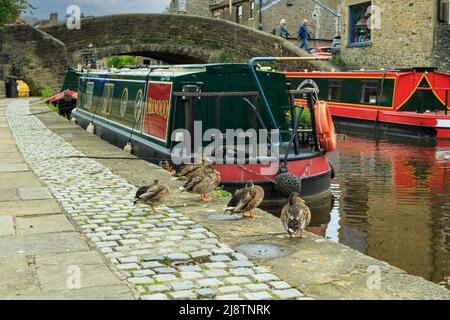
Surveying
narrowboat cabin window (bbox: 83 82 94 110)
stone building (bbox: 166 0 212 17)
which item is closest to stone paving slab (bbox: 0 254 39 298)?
narrowboat cabin window (bbox: 83 82 94 110)

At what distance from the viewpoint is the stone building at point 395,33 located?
22844 millimetres

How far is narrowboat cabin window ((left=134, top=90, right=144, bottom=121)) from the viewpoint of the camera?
10.5 meters

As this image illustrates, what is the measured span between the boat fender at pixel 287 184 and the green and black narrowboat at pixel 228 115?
0.14 meters

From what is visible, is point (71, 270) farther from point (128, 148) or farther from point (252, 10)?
point (252, 10)

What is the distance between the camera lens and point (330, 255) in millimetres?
4355

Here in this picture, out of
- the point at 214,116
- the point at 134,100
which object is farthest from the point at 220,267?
the point at 134,100

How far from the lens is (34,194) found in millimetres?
6633

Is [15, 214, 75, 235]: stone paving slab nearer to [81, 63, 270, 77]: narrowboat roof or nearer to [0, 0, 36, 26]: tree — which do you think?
[81, 63, 270, 77]: narrowboat roof

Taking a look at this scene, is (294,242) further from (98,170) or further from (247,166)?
(98,170)

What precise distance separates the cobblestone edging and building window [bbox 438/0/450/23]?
18.1 meters

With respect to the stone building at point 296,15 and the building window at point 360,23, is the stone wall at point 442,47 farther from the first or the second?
the stone building at point 296,15

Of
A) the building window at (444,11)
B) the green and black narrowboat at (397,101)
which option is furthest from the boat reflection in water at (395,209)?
the building window at (444,11)

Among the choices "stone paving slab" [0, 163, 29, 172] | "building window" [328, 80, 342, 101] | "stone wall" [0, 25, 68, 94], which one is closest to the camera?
"stone paving slab" [0, 163, 29, 172]

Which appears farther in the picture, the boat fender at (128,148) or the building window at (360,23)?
the building window at (360,23)
